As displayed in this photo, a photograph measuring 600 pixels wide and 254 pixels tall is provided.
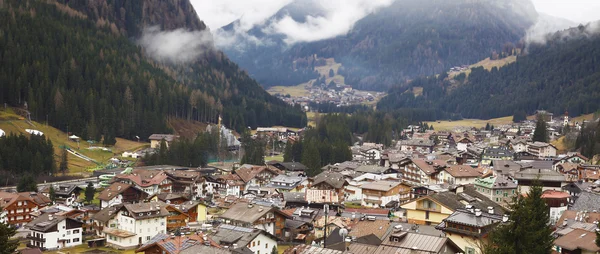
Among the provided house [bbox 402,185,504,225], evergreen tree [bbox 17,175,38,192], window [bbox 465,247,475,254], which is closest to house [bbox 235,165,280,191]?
evergreen tree [bbox 17,175,38,192]

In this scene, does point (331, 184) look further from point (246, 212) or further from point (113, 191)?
point (113, 191)

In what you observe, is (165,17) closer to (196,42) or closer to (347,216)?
(196,42)

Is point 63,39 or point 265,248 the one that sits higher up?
point 63,39

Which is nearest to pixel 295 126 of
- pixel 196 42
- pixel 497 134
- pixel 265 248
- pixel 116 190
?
pixel 196 42

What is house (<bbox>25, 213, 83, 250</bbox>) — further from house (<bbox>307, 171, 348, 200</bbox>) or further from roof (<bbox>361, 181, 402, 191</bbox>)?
roof (<bbox>361, 181, 402, 191</bbox>)

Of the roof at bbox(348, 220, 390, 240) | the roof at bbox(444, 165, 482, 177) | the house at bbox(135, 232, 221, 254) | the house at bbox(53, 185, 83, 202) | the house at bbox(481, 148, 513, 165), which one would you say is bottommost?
the house at bbox(53, 185, 83, 202)

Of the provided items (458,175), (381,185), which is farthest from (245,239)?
(458,175)

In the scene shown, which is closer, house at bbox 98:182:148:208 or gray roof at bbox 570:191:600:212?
gray roof at bbox 570:191:600:212
